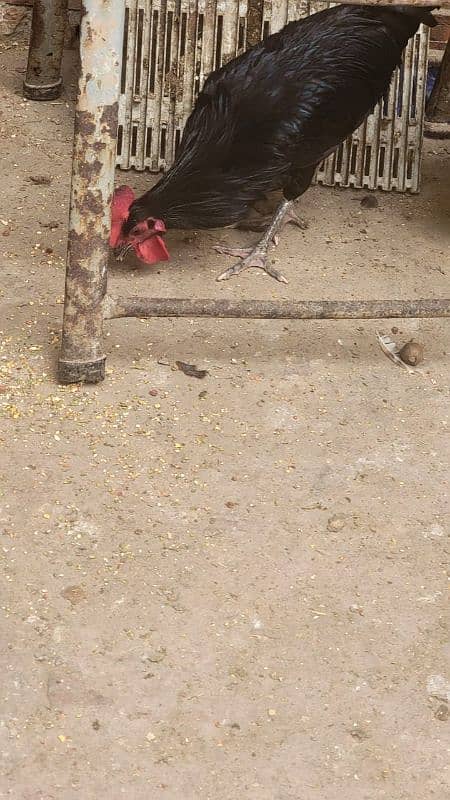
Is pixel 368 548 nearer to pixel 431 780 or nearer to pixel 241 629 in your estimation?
pixel 241 629

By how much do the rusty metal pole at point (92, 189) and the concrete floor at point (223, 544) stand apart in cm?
15

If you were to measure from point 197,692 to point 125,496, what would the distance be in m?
0.73

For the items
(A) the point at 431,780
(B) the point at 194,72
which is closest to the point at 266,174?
(B) the point at 194,72

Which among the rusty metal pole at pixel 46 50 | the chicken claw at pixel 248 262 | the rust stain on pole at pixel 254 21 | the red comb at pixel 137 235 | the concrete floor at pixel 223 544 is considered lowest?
the concrete floor at pixel 223 544

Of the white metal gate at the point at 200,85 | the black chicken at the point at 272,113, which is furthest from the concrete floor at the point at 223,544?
the white metal gate at the point at 200,85

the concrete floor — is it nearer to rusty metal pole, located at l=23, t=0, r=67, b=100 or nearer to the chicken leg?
the chicken leg

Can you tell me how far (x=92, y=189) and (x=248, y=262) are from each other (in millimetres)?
1162

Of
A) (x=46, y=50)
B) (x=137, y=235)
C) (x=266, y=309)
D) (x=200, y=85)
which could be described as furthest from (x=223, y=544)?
(x=46, y=50)

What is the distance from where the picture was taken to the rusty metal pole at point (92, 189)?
3.06 meters

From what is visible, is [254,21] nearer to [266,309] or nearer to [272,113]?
[272,113]

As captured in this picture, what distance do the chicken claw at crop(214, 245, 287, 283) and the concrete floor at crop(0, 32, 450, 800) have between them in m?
0.05

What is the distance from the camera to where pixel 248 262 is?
429 centimetres

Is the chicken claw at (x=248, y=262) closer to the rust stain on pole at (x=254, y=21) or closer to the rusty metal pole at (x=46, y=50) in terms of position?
the rust stain on pole at (x=254, y=21)

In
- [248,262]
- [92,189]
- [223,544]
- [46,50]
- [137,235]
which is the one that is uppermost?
[92,189]
